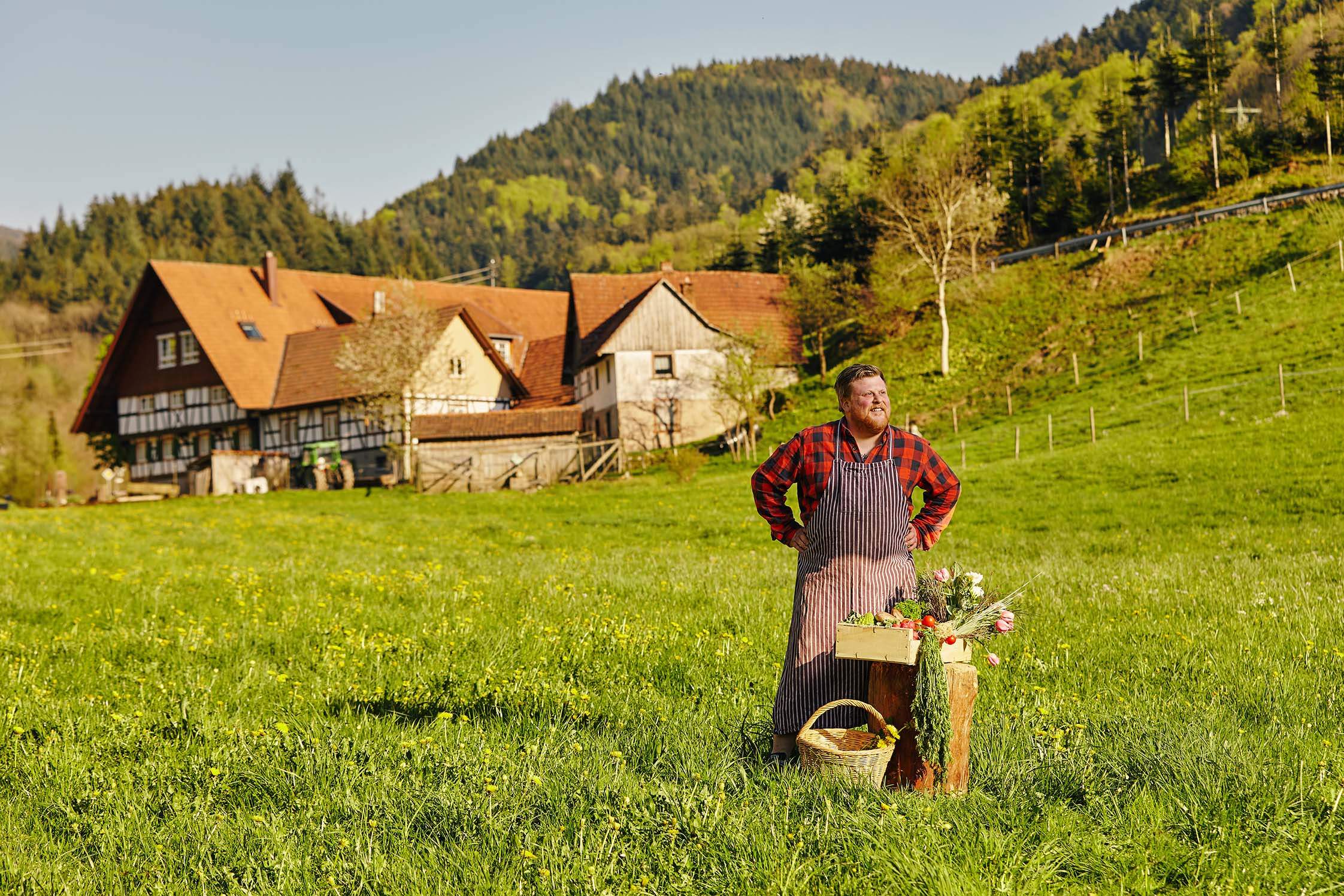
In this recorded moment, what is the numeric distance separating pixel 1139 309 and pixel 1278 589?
128 feet

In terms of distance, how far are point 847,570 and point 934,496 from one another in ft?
2.49

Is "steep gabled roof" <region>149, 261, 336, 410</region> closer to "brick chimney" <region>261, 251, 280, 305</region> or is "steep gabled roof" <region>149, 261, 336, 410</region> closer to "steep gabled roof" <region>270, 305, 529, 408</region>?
"brick chimney" <region>261, 251, 280, 305</region>

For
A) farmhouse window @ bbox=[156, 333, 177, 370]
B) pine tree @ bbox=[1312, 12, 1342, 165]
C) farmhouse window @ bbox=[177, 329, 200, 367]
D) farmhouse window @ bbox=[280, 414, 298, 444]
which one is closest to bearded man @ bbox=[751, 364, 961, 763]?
farmhouse window @ bbox=[280, 414, 298, 444]

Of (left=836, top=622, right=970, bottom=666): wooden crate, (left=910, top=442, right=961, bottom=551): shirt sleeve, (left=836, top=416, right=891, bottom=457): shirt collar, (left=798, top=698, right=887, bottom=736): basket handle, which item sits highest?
(left=836, top=416, right=891, bottom=457): shirt collar

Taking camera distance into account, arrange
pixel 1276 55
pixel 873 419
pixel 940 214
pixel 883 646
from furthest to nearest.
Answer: pixel 1276 55 < pixel 940 214 < pixel 873 419 < pixel 883 646

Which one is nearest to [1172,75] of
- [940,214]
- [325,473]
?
[940,214]

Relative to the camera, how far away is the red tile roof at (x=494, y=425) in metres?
44.9

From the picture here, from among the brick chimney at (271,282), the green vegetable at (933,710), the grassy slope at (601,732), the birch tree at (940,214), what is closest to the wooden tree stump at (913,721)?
the green vegetable at (933,710)

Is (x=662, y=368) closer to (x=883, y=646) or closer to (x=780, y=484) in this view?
(x=780, y=484)

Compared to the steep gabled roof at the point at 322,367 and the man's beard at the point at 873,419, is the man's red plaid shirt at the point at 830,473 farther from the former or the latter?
the steep gabled roof at the point at 322,367

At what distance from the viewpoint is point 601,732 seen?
6.71 metres

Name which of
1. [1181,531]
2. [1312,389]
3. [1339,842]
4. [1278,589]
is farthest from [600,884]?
[1312,389]

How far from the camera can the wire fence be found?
104 feet

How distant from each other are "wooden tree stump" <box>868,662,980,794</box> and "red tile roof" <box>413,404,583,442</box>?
131 feet
